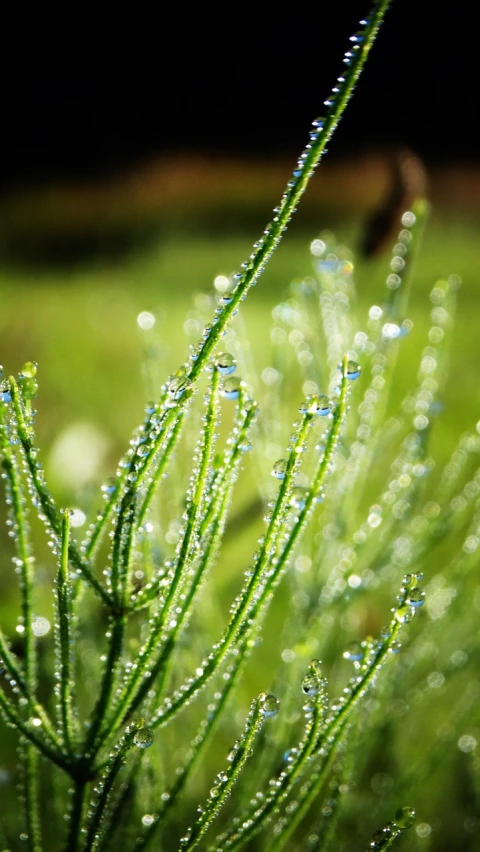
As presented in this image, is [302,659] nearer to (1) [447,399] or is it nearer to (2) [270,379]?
(2) [270,379]

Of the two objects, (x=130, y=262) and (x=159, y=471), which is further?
(x=130, y=262)

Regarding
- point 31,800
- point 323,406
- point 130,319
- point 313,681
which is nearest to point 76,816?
point 31,800

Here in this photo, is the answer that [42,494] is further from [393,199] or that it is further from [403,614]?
[393,199]

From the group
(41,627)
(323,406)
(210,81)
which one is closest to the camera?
(323,406)

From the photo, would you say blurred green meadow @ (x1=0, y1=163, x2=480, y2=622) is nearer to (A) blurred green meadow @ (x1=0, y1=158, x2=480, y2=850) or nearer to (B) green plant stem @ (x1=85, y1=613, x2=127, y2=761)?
(A) blurred green meadow @ (x1=0, y1=158, x2=480, y2=850)

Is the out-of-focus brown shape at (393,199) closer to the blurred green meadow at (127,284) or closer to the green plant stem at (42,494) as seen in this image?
the blurred green meadow at (127,284)

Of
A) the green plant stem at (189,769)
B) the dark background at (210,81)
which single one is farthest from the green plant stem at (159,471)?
the dark background at (210,81)

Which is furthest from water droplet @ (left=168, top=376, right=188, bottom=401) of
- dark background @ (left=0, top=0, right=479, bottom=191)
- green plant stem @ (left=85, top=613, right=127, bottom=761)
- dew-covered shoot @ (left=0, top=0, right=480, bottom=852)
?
dark background @ (left=0, top=0, right=479, bottom=191)
